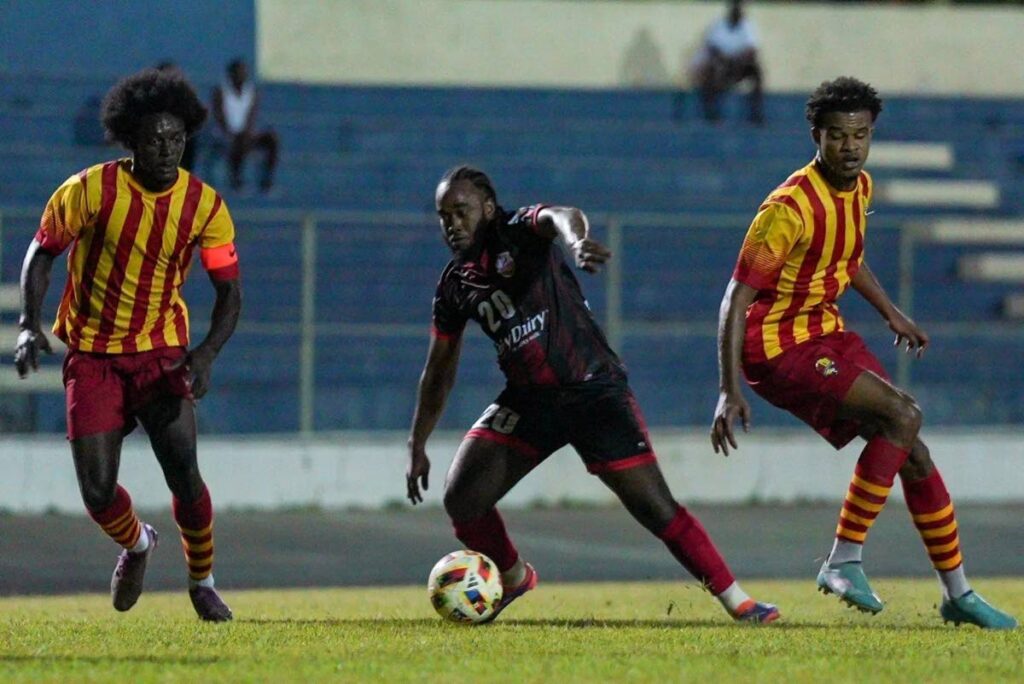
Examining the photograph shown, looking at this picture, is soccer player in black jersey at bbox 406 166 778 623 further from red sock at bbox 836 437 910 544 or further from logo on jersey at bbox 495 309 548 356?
red sock at bbox 836 437 910 544

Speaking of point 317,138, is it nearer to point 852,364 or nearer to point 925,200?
point 925,200

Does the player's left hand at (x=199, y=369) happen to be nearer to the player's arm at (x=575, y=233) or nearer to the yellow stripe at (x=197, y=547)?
the yellow stripe at (x=197, y=547)

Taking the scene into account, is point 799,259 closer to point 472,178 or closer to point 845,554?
point 845,554

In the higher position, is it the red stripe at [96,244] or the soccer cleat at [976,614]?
the red stripe at [96,244]

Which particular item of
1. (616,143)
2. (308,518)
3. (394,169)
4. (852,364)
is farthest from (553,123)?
(852,364)

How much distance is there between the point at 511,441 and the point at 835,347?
4.61ft

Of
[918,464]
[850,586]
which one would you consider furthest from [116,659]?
[918,464]

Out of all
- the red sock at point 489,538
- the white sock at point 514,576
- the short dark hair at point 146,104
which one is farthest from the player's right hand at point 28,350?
the white sock at point 514,576

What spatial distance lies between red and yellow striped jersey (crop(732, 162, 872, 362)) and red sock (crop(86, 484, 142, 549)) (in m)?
2.69

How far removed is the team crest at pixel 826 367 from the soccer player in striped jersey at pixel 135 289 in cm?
242

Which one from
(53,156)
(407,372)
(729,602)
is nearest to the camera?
(729,602)

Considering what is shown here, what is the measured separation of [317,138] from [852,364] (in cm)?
1328

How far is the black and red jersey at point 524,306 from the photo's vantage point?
823cm

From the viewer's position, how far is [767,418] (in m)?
17.4
